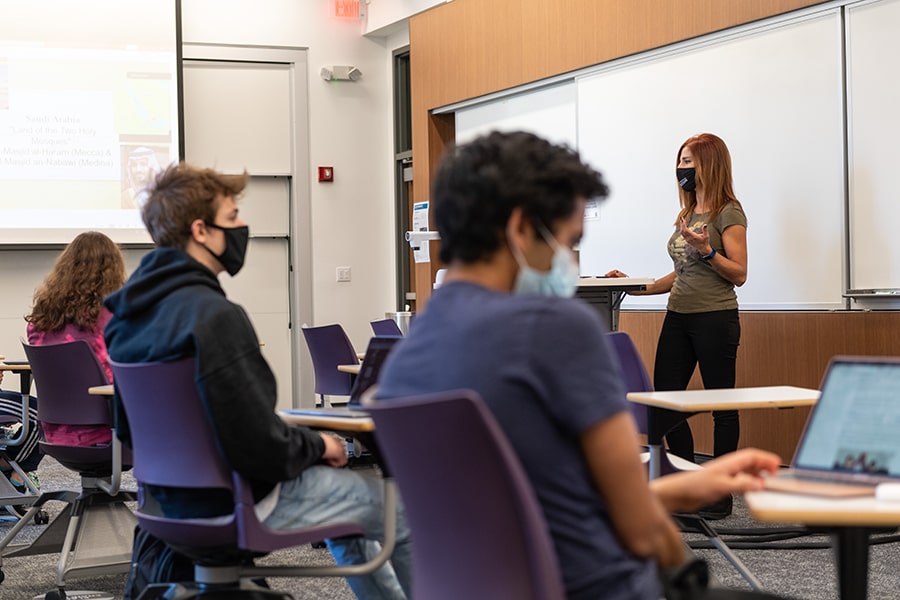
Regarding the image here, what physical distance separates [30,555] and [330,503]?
8.18ft

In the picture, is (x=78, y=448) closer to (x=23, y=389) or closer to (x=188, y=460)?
(x=23, y=389)

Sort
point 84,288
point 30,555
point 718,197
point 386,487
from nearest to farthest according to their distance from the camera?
point 386,487, point 84,288, point 30,555, point 718,197

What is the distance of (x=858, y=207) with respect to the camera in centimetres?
506

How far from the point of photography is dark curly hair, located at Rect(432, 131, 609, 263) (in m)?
1.49

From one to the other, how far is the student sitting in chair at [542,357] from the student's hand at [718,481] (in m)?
0.03

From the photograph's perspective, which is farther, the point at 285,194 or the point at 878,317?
the point at 285,194

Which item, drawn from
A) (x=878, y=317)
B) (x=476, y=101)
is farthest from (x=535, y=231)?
(x=476, y=101)

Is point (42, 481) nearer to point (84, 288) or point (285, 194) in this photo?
point (84, 288)

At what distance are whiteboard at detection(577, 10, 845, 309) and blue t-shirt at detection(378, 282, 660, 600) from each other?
3413mm

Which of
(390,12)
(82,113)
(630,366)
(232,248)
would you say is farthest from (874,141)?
(82,113)

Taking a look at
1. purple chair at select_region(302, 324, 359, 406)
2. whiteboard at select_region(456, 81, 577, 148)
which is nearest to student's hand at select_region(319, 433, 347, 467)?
purple chair at select_region(302, 324, 359, 406)

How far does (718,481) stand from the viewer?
1.61 meters

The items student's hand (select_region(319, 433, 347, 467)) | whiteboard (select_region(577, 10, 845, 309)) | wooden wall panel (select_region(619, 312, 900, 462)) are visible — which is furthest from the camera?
whiteboard (select_region(577, 10, 845, 309))

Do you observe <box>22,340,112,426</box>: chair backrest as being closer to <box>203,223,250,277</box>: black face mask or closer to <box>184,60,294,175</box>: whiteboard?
<box>203,223,250,277</box>: black face mask
